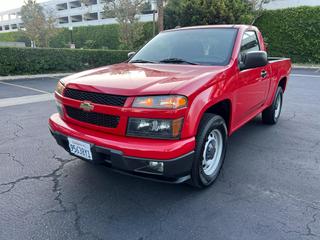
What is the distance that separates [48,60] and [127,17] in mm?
7946

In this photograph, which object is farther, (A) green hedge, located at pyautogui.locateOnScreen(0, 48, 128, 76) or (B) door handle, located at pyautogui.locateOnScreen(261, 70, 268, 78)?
(A) green hedge, located at pyautogui.locateOnScreen(0, 48, 128, 76)

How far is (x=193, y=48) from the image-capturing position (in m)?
3.73

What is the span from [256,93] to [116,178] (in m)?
2.28

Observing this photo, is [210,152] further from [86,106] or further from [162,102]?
[86,106]

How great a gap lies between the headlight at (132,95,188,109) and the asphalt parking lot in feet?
3.35

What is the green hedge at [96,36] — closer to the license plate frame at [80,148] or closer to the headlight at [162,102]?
the license plate frame at [80,148]

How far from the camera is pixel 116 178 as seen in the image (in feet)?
11.0

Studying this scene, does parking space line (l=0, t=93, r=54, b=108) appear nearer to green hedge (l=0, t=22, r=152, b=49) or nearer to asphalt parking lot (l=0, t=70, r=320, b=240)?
asphalt parking lot (l=0, t=70, r=320, b=240)

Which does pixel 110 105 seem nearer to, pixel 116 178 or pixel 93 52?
pixel 116 178

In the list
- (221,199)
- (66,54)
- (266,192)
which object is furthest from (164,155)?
(66,54)

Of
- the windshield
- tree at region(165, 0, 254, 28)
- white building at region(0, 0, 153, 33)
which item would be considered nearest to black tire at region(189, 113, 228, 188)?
the windshield

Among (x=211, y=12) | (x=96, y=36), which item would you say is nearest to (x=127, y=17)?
(x=211, y=12)

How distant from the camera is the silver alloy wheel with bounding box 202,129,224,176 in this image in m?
3.07

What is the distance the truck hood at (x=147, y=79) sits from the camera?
2514mm
